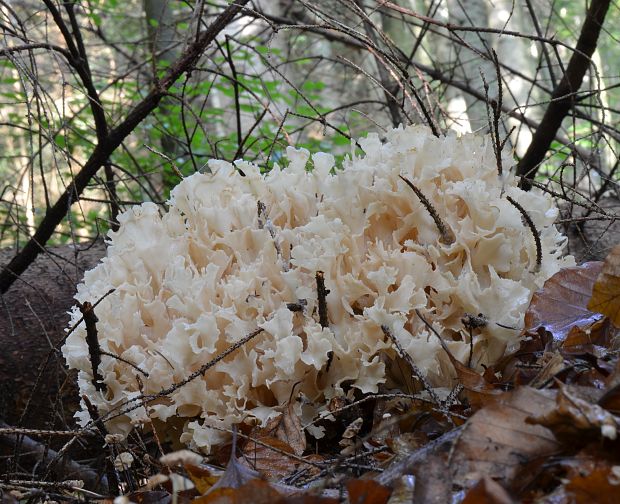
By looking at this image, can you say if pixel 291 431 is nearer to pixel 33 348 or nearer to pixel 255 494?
pixel 255 494

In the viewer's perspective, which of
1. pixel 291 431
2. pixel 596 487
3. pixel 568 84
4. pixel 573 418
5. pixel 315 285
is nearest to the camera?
pixel 596 487

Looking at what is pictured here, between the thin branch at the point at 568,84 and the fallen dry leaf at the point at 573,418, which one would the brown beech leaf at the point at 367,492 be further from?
the thin branch at the point at 568,84

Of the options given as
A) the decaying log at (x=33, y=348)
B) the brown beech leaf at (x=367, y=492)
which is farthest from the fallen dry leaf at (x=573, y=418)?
the decaying log at (x=33, y=348)

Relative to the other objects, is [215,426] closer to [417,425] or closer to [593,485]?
[417,425]

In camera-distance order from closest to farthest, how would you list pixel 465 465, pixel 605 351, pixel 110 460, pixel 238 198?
pixel 465 465 → pixel 605 351 → pixel 110 460 → pixel 238 198

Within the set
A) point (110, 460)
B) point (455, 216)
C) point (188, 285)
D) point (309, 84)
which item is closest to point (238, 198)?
point (188, 285)

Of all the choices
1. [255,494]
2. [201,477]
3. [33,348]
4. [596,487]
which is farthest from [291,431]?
[33,348]
